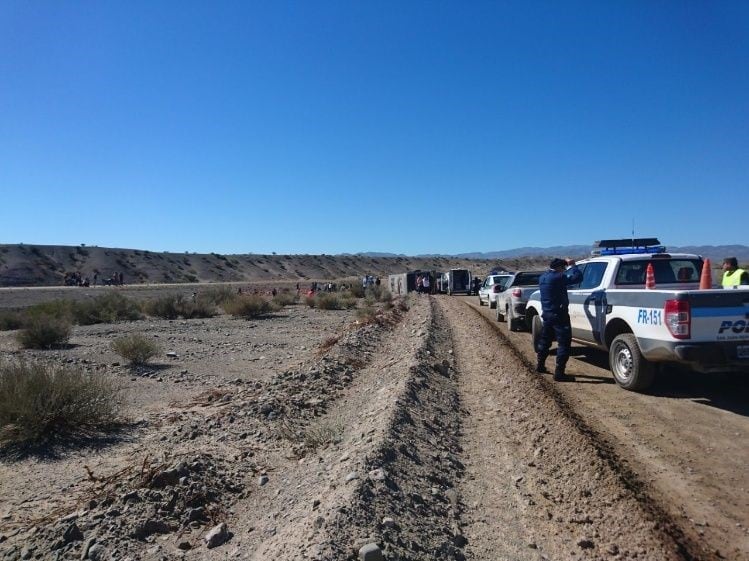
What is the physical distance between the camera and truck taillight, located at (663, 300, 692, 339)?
23.6 feet

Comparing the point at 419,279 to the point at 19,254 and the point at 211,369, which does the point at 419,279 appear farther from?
the point at 19,254

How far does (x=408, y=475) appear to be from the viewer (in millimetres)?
5246

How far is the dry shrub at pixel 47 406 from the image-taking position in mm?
7973

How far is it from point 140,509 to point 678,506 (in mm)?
4497

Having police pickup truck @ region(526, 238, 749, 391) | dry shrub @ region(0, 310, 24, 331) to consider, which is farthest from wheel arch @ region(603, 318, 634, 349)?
dry shrub @ region(0, 310, 24, 331)

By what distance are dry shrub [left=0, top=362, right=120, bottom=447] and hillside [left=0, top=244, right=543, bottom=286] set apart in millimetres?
76617

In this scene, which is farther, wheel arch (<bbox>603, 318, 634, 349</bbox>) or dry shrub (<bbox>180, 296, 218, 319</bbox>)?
dry shrub (<bbox>180, 296, 218, 319</bbox>)

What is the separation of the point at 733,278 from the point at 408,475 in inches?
340

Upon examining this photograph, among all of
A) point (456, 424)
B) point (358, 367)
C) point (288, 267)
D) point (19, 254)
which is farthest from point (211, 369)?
point (288, 267)

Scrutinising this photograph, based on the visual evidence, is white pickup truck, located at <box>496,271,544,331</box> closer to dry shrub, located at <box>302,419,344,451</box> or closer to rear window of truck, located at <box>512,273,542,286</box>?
rear window of truck, located at <box>512,273,542,286</box>

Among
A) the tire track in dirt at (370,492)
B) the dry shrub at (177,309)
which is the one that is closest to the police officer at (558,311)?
the tire track in dirt at (370,492)

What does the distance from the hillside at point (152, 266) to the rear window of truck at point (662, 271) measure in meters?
81.2

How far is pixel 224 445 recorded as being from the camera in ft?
23.1

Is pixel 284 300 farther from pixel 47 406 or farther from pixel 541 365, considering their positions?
pixel 47 406
